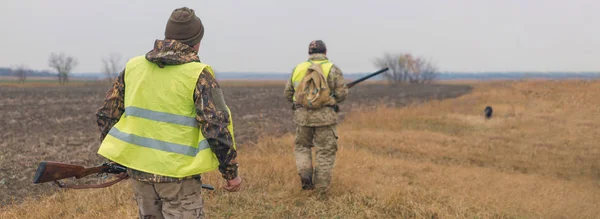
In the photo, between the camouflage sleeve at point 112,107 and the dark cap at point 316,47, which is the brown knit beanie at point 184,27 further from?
the dark cap at point 316,47

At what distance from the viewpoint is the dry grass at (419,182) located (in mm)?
4820

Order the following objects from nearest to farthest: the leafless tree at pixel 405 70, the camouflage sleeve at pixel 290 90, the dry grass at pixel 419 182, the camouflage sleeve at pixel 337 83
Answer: the dry grass at pixel 419 182 < the camouflage sleeve at pixel 337 83 < the camouflage sleeve at pixel 290 90 < the leafless tree at pixel 405 70

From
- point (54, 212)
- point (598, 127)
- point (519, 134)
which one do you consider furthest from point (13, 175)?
point (598, 127)

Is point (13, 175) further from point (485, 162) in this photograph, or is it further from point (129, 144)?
point (485, 162)

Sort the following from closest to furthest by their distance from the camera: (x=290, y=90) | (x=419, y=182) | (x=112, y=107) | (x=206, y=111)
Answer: (x=206, y=111) → (x=112, y=107) → (x=290, y=90) → (x=419, y=182)

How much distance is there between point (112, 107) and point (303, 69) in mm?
2885

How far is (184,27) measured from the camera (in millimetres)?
2619

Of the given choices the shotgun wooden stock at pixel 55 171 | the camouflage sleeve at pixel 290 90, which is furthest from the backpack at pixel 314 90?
the shotgun wooden stock at pixel 55 171

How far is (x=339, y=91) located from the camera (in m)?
5.32

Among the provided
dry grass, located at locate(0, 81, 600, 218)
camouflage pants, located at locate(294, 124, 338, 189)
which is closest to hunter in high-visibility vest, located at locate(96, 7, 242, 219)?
dry grass, located at locate(0, 81, 600, 218)

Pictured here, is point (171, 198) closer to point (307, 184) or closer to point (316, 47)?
point (307, 184)

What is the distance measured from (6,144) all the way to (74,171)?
31.2ft

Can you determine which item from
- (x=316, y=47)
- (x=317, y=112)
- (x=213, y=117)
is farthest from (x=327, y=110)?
(x=213, y=117)

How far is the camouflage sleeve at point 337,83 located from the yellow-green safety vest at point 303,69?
64 mm
